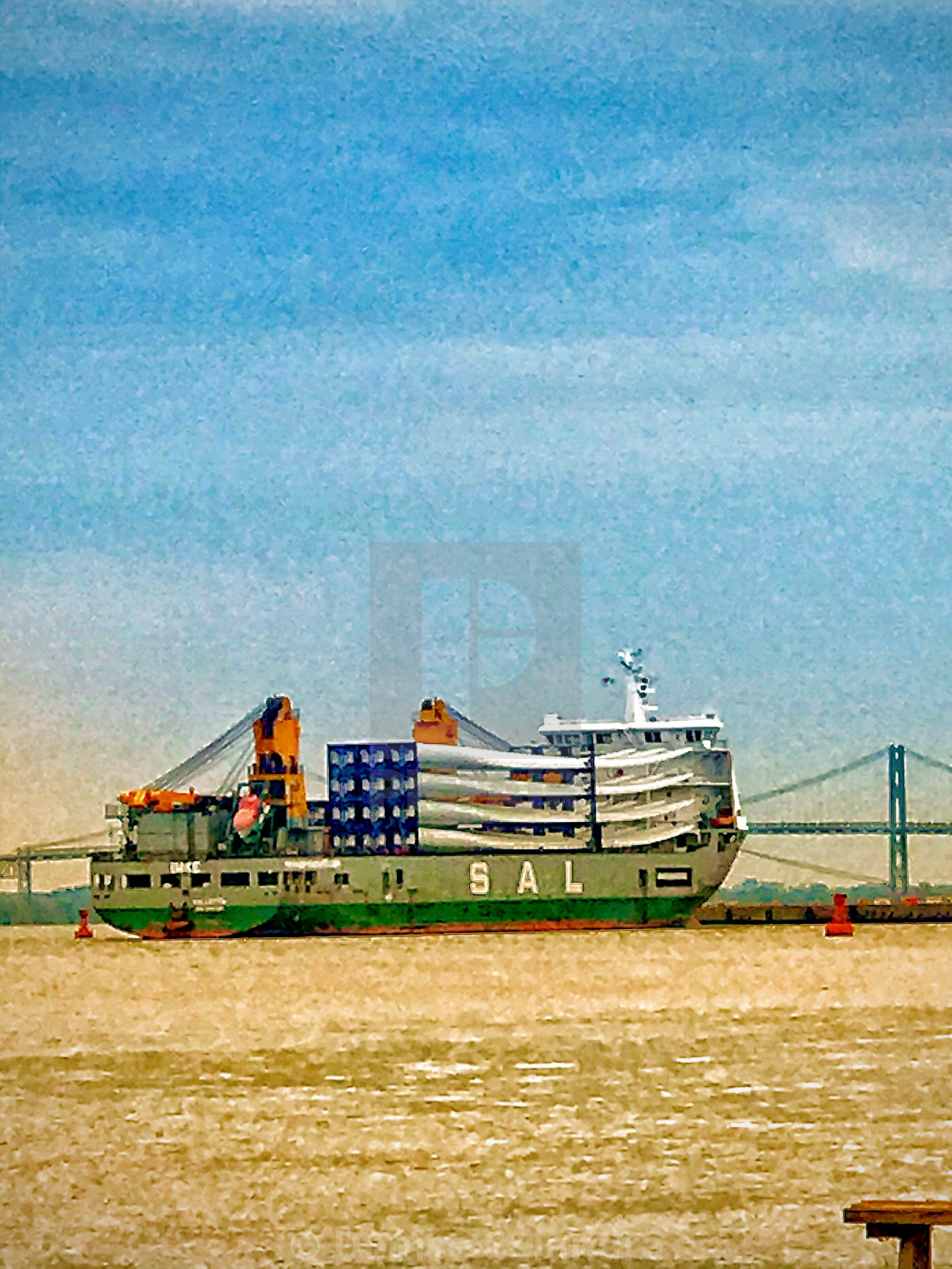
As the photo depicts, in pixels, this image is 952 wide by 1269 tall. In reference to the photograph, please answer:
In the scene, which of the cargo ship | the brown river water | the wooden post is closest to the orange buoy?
the cargo ship

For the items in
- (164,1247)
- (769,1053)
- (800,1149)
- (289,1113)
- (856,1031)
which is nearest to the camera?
(164,1247)

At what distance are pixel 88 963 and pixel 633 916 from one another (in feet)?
60.2

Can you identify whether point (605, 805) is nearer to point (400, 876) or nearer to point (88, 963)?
point (400, 876)

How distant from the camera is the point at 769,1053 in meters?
27.3

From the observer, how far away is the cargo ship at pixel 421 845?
69312 mm

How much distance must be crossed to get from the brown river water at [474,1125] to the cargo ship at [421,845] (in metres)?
26.2

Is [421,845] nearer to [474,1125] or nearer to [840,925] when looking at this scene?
[840,925]

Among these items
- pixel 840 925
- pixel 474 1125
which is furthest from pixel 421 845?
pixel 474 1125

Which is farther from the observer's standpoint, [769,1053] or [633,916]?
[633,916]

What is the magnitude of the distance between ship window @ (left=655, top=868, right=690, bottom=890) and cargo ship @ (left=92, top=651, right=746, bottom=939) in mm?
56

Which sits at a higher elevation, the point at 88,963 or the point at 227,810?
the point at 227,810

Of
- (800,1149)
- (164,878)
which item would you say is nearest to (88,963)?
(164,878)

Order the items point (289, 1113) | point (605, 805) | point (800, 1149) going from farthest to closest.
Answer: point (605, 805), point (289, 1113), point (800, 1149)

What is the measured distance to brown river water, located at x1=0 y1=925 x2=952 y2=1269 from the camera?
14977 mm
